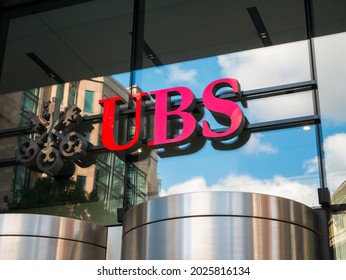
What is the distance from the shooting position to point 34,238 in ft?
24.3

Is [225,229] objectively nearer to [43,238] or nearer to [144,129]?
[43,238]

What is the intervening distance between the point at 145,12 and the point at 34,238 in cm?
429

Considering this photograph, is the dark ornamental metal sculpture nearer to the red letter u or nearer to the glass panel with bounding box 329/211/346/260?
the red letter u

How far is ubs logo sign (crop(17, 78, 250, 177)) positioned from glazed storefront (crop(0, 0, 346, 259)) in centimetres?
2

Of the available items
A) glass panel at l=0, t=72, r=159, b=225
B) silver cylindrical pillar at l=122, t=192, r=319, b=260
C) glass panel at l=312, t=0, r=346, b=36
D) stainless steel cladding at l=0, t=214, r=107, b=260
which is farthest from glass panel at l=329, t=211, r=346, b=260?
stainless steel cladding at l=0, t=214, r=107, b=260

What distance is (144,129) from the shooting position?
28.7 ft

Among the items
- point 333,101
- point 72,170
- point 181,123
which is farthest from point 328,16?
point 72,170

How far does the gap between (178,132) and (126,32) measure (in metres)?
2.41

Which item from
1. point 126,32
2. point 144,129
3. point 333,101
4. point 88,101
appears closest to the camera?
point 333,101

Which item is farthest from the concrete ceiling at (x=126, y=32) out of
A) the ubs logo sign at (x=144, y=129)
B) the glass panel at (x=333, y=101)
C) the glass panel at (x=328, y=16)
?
the ubs logo sign at (x=144, y=129)

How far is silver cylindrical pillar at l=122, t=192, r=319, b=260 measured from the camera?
668 centimetres

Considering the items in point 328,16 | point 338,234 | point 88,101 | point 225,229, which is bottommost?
point 225,229

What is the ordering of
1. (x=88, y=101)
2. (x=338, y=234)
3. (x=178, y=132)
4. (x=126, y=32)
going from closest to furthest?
(x=338, y=234) → (x=178, y=132) → (x=88, y=101) → (x=126, y=32)
